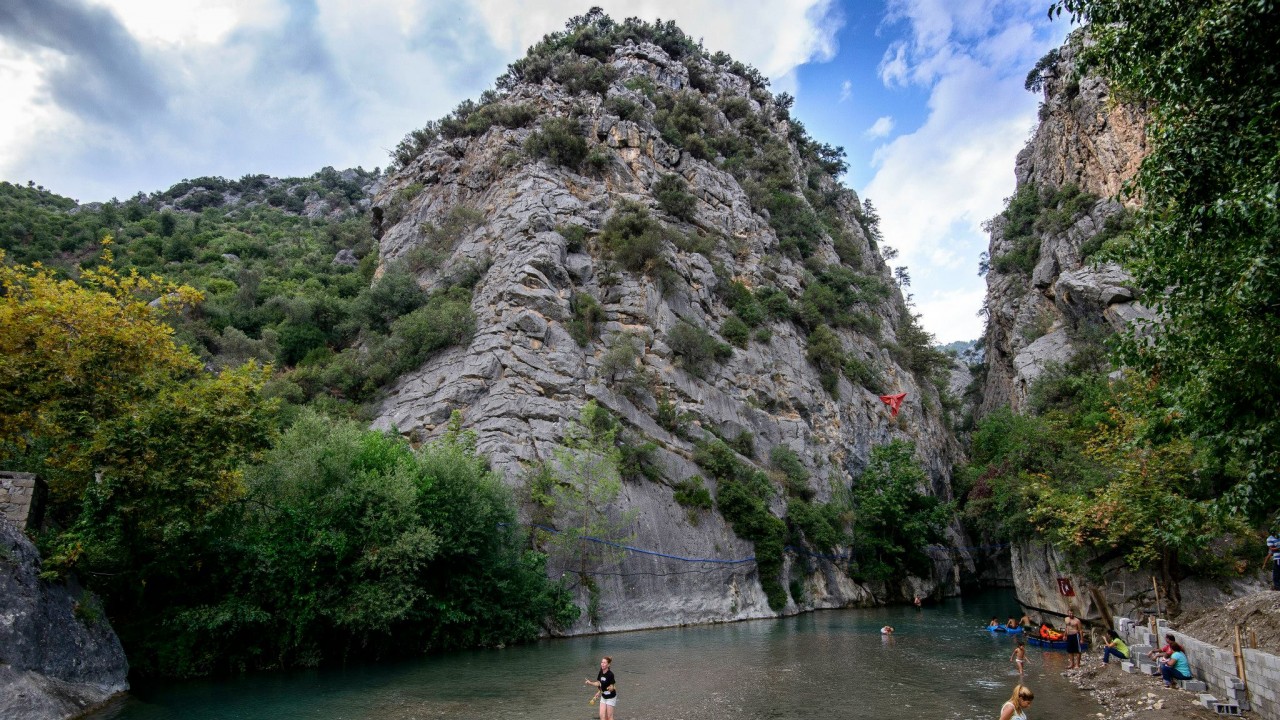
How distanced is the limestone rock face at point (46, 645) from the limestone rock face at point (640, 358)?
58.1ft

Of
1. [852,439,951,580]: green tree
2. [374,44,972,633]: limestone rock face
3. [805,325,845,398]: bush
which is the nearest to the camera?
[374,44,972,633]: limestone rock face

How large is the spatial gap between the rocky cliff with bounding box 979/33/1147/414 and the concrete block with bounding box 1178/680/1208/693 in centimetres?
3075

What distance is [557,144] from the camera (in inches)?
2115

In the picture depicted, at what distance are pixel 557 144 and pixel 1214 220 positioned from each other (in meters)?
48.6

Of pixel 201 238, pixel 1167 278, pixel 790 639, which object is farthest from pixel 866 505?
pixel 201 238

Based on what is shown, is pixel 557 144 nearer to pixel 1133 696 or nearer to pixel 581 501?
pixel 581 501

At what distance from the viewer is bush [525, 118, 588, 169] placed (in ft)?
175

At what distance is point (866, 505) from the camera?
48531 mm

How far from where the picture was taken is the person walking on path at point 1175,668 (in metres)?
16.1

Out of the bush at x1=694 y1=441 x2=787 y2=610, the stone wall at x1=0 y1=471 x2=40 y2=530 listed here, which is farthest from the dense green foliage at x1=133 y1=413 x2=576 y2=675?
the bush at x1=694 y1=441 x2=787 y2=610

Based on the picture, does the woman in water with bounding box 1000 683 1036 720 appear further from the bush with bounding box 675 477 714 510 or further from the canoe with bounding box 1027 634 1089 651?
the bush with bounding box 675 477 714 510

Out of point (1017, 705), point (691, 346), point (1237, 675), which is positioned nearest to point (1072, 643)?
point (1237, 675)

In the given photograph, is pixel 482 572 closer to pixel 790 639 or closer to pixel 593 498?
pixel 593 498

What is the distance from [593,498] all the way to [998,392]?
47.5 metres
